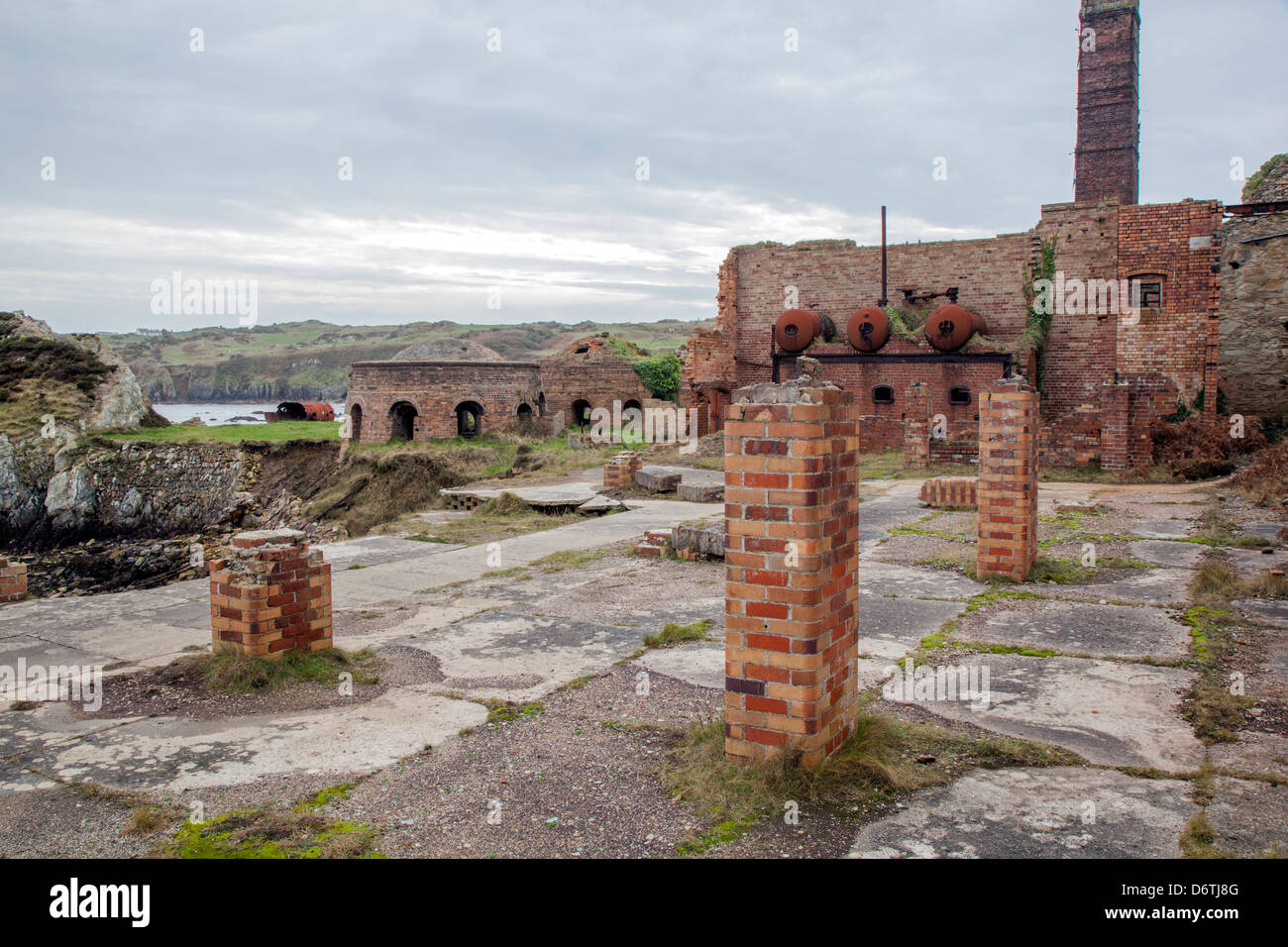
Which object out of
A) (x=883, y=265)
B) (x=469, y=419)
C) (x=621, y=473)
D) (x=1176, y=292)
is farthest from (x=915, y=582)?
(x=469, y=419)

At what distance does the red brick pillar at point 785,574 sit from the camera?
3.24 metres

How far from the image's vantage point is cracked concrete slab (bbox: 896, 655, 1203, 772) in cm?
360

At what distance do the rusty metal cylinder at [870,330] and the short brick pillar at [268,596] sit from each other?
20.8m

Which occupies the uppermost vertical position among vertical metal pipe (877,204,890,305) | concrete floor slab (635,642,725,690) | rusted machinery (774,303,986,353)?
vertical metal pipe (877,204,890,305)

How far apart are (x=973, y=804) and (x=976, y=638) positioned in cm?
A: 244

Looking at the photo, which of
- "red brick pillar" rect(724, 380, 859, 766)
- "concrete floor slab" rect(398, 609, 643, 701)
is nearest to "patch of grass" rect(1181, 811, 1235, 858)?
"red brick pillar" rect(724, 380, 859, 766)

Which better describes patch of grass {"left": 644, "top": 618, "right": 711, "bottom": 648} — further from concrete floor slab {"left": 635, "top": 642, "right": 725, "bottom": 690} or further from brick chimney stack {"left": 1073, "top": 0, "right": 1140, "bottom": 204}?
brick chimney stack {"left": 1073, "top": 0, "right": 1140, "bottom": 204}

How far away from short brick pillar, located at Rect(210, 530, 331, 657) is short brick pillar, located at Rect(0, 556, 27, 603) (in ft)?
10.9

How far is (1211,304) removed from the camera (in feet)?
65.8

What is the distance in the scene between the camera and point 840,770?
329cm

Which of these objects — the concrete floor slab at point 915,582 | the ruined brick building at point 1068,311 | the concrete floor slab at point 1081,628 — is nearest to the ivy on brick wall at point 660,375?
the ruined brick building at point 1068,311

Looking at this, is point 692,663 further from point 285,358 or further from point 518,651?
point 285,358

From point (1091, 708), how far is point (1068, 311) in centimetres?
2217
